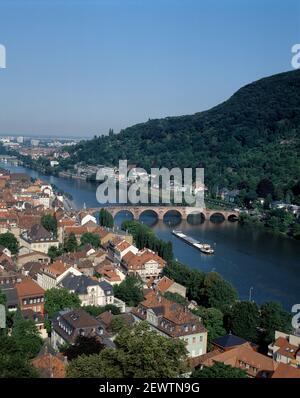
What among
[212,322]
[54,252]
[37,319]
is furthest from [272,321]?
[54,252]

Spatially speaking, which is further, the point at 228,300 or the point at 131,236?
the point at 131,236

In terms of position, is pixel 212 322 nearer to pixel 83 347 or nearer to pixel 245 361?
pixel 245 361

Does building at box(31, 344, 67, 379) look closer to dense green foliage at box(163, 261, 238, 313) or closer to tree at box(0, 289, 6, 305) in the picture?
tree at box(0, 289, 6, 305)

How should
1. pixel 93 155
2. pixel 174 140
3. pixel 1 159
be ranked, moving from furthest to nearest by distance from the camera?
pixel 1 159 → pixel 93 155 → pixel 174 140

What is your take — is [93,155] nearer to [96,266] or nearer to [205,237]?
[205,237]

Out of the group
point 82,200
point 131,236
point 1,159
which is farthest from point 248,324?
point 1,159

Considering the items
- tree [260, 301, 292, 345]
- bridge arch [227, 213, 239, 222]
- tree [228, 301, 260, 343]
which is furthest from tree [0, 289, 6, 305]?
bridge arch [227, 213, 239, 222]
